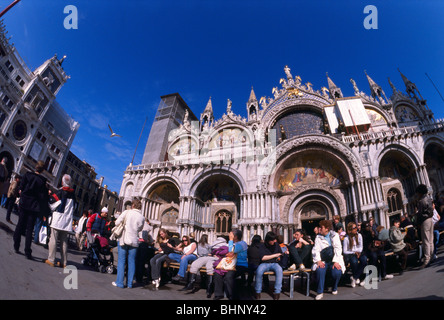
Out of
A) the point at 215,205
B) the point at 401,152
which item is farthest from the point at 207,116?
the point at 401,152

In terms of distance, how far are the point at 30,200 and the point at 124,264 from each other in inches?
107

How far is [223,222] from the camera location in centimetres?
1967

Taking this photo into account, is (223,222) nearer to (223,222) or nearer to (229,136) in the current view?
(223,222)

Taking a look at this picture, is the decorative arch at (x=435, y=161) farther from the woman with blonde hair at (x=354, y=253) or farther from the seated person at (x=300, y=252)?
the seated person at (x=300, y=252)

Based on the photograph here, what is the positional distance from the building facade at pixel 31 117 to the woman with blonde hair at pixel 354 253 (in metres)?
33.7

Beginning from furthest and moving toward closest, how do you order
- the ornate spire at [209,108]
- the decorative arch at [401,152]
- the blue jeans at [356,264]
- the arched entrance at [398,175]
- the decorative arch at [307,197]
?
1. the ornate spire at [209,108]
2. the decorative arch at [307,197]
3. the arched entrance at [398,175]
4. the decorative arch at [401,152]
5. the blue jeans at [356,264]

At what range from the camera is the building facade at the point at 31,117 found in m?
25.9

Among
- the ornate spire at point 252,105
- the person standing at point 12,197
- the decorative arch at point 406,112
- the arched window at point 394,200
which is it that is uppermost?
the ornate spire at point 252,105

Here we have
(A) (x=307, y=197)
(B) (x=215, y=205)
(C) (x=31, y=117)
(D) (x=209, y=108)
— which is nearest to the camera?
(A) (x=307, y=197)

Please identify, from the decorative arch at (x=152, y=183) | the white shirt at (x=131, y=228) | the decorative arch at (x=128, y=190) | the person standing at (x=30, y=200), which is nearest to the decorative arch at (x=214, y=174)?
the decorative arch at (x=152, y=183)

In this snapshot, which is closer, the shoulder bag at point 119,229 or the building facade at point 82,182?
the shoulder bag at point 119,229
